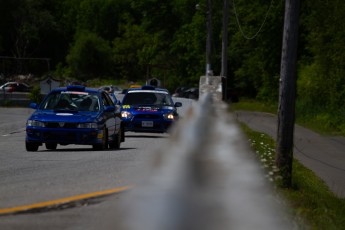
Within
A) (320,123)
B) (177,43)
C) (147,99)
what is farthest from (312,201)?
(177,43)

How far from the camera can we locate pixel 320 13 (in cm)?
4572

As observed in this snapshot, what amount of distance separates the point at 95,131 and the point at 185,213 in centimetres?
1763

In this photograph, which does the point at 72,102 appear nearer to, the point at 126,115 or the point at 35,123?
the point at 35,123

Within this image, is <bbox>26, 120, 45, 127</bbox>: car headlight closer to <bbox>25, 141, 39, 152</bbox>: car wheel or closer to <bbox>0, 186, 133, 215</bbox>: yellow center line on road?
<bbox>25, 141, 39, 152</bbox>: car wheel

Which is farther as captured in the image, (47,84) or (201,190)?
(47,84)

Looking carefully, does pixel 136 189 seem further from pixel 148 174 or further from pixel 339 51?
pixel 339 51

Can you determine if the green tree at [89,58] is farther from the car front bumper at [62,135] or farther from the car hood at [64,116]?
the car front bumper at [62,135]

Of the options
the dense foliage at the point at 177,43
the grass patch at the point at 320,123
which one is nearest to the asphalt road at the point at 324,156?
the grass patch at the point at 320,123

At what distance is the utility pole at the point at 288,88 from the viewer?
13148 millimetres

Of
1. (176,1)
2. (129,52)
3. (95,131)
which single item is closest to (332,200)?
(95,131)

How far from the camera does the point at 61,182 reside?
479 inches

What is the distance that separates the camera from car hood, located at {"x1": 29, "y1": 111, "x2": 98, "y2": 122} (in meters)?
19.4

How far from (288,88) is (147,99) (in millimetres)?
15553

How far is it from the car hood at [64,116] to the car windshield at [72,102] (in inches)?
12.7
